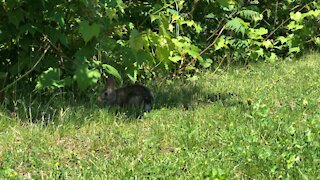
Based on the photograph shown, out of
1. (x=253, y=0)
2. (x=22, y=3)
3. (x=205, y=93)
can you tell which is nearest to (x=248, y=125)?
(x=205, y=93)

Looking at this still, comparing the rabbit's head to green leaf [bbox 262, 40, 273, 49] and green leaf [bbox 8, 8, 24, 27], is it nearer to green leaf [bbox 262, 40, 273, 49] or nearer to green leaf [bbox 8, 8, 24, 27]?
green leaf [bbox 8, 8, 24, 27]

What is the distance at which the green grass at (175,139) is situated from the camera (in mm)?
4012

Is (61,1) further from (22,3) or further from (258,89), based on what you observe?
(258,89)

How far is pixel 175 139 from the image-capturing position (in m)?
4.76

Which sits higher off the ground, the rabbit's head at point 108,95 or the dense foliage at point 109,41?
the dense foliage at point 109,41

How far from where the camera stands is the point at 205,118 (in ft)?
17.7

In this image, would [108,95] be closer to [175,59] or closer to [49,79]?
[49,79]

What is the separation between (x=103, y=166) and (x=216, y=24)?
17.8 ft

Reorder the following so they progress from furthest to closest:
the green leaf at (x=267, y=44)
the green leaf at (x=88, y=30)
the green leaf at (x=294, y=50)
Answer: the green leaf at (x=294, y=50), the green leaf at (x=267, y=44), the green leaf at (x=88, y=30)

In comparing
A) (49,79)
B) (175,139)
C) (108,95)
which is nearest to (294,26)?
(108,95)

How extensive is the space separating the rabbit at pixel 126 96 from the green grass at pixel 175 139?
17cm

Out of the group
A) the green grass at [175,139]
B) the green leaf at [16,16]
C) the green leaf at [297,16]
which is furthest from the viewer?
the green leaf at [297,16]

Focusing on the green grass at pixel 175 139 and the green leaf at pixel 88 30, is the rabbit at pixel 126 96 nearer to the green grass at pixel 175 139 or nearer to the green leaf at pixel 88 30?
the green grass at pixel 175 139

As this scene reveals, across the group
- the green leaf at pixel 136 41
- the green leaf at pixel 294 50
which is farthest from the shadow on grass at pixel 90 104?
the green leaf at pixel 294 50
